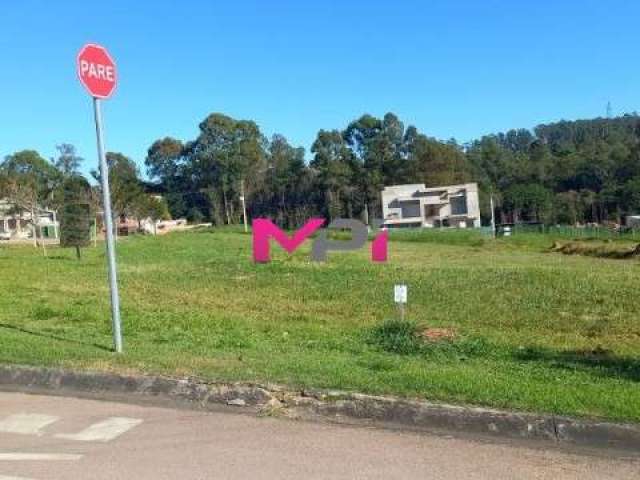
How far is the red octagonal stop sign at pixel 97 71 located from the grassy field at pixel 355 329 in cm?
276

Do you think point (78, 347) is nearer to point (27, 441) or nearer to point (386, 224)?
point (27, 441)

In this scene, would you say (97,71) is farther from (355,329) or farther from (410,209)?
(410,209)

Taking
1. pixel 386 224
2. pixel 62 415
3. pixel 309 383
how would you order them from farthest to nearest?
pixel 386 224 < pixel 309 383 < pixel 62 415

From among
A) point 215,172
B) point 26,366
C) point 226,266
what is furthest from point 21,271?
point 215,172

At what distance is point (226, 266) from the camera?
2702cm

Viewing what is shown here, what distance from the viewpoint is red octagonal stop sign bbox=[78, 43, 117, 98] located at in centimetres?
737

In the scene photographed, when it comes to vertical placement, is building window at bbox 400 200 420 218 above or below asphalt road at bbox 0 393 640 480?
above

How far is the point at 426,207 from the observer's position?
4301 inches

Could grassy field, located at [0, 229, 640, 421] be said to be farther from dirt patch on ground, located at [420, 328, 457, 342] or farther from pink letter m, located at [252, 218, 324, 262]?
pink letter m, located at [252, 218, 324, 262]

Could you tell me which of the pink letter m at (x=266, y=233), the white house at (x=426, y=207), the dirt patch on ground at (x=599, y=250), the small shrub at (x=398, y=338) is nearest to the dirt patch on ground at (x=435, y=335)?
the small shrub at (x=398, y=338)

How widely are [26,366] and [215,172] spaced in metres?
119

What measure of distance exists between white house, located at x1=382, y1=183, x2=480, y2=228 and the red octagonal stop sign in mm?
101255

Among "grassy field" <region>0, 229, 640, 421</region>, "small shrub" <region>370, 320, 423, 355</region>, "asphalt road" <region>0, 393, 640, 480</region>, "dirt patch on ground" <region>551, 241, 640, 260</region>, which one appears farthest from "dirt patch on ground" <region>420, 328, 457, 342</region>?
"dirt patch on ground" <region>551, 241, 640, 260</region>

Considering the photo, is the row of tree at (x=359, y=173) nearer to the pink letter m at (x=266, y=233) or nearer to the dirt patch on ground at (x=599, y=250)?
the dirt patch on ground at (x=599, y=250)
